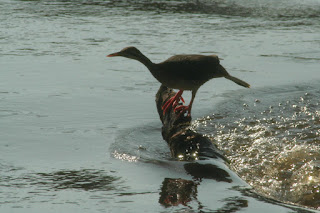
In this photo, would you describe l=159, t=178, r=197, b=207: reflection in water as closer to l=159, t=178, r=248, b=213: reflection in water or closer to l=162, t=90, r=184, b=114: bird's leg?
l=159, t=178, r=248, b=213: reflection in water

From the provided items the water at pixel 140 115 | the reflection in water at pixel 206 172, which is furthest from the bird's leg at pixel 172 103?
the reflection in water at pixel 206 172

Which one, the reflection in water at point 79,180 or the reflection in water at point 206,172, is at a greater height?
the reflection in water at point 206,172

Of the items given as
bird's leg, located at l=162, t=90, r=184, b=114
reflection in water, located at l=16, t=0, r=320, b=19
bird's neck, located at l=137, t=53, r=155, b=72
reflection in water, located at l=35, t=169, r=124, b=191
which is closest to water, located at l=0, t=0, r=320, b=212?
reflection in water, located at l=35, t=169, r=124, b=191

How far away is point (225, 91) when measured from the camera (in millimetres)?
7770

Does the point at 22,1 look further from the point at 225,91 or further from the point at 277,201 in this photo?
the point at 277,201

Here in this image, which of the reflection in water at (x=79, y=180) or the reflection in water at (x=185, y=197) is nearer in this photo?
the reflection in water at (x=185, y=197)

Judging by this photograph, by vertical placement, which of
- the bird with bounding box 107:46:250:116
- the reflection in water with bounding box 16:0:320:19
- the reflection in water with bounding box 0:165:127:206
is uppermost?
the reflection in water with bounding box 16:0:320:19

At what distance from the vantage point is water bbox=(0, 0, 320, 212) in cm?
416

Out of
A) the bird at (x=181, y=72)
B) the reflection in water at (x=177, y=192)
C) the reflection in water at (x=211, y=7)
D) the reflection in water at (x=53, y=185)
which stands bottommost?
the reflection in water at (x=53, y=185)

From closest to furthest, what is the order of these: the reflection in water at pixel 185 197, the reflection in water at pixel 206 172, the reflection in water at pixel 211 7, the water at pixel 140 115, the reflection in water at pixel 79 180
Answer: the reflection in water at pixel 185 197 < the water at pixel 140 115 < the reflection in water at pixel 79 180 < the reflection in water at pixel 206 172 < the reflection in water at pixel 211 7

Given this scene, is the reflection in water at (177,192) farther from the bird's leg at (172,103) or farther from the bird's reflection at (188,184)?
the bird's leg at (172,103)

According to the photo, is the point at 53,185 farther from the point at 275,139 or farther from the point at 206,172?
the point at 275,139

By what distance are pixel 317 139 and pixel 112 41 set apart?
575cm

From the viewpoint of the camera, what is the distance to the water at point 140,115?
13.7ft
